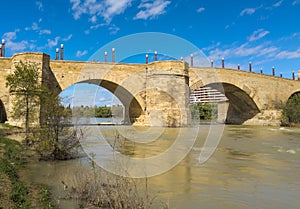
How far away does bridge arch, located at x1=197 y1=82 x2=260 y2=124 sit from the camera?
29031 mm

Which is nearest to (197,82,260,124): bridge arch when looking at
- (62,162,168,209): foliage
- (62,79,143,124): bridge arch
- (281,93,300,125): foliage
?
(281,93,300,125): foliage

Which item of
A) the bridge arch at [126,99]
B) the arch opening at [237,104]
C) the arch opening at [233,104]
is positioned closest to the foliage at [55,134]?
the bridge arch at [126,99]

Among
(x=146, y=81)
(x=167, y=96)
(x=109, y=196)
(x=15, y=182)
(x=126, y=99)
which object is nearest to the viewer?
(x=109, y=196)

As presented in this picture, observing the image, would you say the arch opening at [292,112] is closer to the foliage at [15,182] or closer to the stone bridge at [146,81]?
the stone bridge at [146,81]

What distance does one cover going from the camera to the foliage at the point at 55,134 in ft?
22.4

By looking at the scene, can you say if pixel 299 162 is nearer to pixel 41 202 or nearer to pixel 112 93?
pixel 41 202

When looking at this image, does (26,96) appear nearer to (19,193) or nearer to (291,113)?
(19,193)

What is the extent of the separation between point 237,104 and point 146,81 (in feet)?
55.6

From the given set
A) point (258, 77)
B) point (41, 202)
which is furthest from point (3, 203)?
point (258, 77)

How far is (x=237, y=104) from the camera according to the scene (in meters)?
34.2

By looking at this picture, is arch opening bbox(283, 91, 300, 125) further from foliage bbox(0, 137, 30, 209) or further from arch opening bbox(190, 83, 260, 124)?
foliage bbox(0, 137, 30, 209)

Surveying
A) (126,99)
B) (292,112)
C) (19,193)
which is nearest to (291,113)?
(292,112)

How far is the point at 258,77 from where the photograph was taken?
97.6 ft

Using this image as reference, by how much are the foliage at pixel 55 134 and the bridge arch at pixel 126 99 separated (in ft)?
47.7
